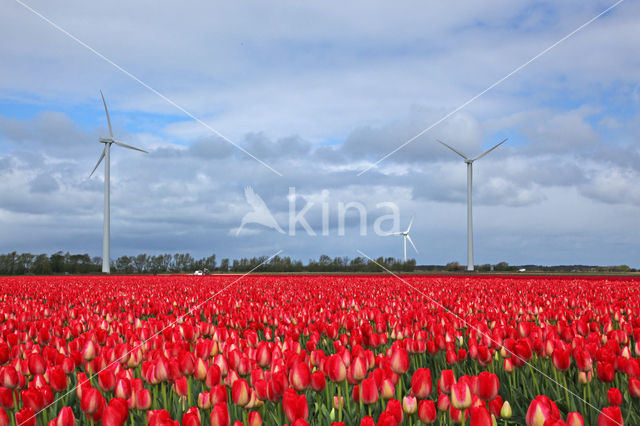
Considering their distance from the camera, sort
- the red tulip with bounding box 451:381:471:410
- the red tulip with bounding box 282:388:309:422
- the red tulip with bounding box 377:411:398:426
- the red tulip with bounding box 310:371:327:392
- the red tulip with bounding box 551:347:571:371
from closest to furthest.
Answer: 1. the red tulip with bounding box 377:411:398:426
2. the red tulip with bounding box 282:388:309:422
3. the red tulip with bounding box 451:381:471:410
4. the red tulip with bounding box 310:371:327:392
5. the red tulip with bounding box 551:347:571:371

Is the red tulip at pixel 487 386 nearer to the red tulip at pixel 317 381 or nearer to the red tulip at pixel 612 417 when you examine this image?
the red tulip at pixel 612 417

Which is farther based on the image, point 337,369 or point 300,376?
point 337,369

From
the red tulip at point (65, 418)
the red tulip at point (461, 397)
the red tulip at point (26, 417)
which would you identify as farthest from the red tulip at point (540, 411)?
the red tulip at point (26, 417)

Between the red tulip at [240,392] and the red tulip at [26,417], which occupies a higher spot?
the red tulip at [240,392]

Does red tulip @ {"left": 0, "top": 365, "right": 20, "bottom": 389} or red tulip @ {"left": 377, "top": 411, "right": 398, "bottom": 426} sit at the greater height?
red tulip @ {"left": 377, "top": 411, "right": 398, "bottom": 426}

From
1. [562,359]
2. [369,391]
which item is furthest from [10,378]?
[562,359]

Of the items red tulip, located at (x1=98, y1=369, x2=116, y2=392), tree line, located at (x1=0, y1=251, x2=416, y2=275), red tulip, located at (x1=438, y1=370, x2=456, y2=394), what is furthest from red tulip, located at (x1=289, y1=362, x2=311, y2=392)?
tree line, located at (x1=0, y1=251, x2=416, y2=275)

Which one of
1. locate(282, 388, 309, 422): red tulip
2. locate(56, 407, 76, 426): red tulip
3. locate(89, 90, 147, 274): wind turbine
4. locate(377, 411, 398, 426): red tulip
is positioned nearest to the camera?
locate(377, 411, 398, 426): red tulip

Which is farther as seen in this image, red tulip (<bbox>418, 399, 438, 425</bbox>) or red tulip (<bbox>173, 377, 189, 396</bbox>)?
red tulip (<bbox>173, 377, 189, 396</bbox>)

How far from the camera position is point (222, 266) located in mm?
74500

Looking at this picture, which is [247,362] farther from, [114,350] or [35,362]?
[35,362]

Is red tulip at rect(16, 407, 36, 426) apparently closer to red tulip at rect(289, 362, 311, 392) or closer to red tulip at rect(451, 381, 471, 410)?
red tulip at rect(289, 362, 311, 392)

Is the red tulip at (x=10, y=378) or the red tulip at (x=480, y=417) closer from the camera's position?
the red tulip at (x=480, y=417)

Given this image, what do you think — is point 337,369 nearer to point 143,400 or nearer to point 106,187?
point 143,400
